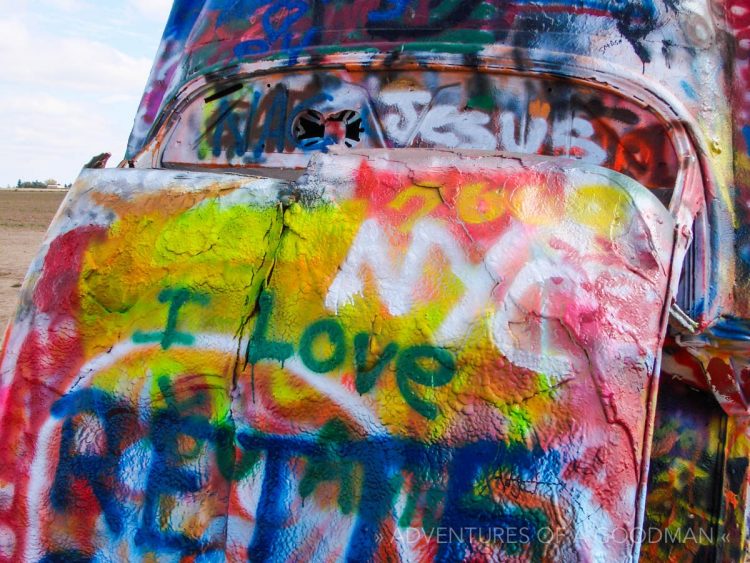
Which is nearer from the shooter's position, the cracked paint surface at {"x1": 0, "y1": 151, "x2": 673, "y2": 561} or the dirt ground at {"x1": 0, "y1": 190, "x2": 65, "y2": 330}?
the cracked paint surface at {"x1": 0, "y1": 151, "x2": 673, "y2": 561}

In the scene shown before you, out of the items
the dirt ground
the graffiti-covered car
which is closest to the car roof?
the graffiti-covered car

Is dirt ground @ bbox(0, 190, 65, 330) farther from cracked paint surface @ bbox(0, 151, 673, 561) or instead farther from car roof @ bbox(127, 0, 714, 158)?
cracked paint surface @ bbox(0, 151, 673, 561)

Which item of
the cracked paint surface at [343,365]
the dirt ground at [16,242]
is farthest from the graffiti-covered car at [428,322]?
the dirt ground at [16,242]

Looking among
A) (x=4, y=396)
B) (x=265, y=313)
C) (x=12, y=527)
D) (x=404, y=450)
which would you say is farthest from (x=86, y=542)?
(x=404, y=450)

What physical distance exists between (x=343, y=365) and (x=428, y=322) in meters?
0.20

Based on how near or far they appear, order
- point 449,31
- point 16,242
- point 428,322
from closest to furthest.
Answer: point 428,322, point 449,31, point 16,242

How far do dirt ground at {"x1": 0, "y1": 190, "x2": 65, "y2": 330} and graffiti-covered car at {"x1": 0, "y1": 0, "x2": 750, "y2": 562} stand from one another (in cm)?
163

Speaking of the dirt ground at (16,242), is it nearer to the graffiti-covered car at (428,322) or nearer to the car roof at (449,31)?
the car roof at (449,31)

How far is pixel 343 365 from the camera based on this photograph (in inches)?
68.0

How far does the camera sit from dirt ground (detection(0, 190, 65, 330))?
858cm

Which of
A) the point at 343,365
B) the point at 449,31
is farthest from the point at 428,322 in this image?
the point at 449,31

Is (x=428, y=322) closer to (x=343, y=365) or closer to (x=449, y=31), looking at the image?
(x=343, y=365)

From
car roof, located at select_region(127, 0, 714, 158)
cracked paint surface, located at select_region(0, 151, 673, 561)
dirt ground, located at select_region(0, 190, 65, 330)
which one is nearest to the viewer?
cracked paint surface, located at select_region(0, 151, 673, 561)

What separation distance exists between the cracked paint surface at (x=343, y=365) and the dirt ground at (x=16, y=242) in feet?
5.27
